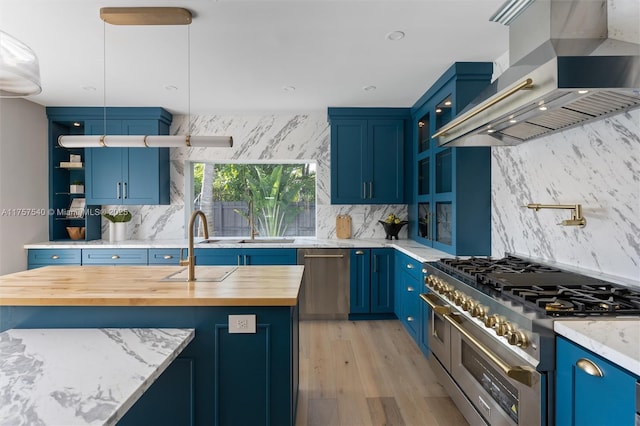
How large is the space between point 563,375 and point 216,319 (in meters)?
1.47

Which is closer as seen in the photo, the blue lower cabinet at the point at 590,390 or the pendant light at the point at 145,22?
the blue lower cabinet at the point at 590,390

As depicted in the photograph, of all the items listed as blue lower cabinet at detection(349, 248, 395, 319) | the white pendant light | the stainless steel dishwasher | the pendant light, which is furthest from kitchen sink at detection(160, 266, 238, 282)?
blue lower cabinet at detection(349, 248, 395, 319)

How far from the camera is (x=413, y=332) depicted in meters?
3.23

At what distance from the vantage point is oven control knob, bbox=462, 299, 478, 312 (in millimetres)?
1768

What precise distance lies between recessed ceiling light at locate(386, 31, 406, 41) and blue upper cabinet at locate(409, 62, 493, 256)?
0.71 meters

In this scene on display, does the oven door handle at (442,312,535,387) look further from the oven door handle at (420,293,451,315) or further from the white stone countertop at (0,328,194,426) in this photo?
the white stone countertop at (0,328,194,426)

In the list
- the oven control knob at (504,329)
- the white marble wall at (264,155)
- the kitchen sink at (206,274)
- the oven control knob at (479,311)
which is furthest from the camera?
the white marble wall at (264,155)

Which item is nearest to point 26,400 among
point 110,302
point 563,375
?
point 110,302

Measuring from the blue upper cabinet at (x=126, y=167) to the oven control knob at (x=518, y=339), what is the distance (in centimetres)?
403

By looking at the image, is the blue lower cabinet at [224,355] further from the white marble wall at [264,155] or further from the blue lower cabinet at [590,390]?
the white marble wall at [264,155]

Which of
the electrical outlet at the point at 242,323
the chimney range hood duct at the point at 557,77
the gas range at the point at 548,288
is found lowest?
the electrical outlet at the point at 242,323

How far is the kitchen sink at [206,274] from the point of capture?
200 cm

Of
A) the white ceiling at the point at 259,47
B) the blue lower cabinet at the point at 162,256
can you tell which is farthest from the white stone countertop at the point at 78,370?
the blue lower cabinet at the point at 162,256

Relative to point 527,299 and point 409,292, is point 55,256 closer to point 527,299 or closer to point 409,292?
point 409,292
